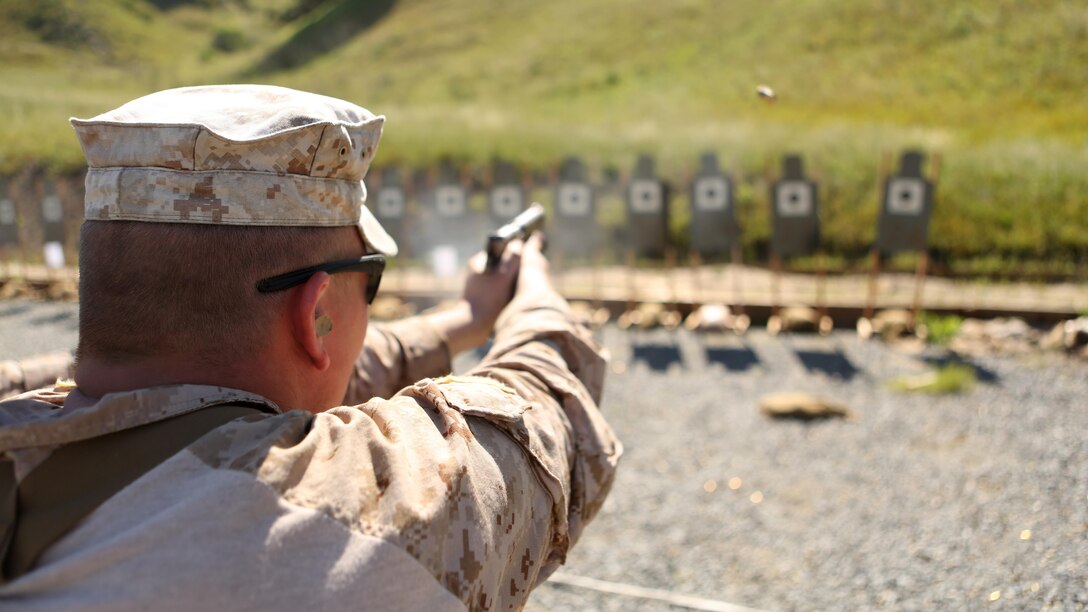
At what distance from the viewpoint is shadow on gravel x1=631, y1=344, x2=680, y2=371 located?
486 centimetres

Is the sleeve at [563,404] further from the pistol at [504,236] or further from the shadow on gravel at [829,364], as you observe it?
the shadow on gravel at [829,364]

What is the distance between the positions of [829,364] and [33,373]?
429cm

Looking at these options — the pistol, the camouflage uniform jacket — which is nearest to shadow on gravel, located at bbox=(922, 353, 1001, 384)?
the pistol

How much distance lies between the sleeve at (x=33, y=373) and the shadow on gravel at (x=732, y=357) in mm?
3947

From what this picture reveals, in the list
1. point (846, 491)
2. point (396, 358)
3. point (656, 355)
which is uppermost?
point (396, 358)

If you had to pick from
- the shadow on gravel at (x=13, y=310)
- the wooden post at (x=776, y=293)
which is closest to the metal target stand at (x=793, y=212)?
the wooden post at (x=776, y=293)

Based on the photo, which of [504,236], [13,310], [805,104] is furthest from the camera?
[805,104]

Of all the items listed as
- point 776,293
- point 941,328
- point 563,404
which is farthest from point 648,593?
point 776,293

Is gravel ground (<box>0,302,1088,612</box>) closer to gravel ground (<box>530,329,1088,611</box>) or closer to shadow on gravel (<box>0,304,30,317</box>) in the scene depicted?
gravel ground (<box>530,329,1088,611</box>)

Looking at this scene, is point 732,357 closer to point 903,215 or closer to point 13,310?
point 903,215

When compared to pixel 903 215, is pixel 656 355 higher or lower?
lower

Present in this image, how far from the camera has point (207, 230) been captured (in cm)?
78

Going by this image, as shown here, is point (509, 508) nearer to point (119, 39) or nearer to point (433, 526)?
point (433, 526)

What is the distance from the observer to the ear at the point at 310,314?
825 millimetres
